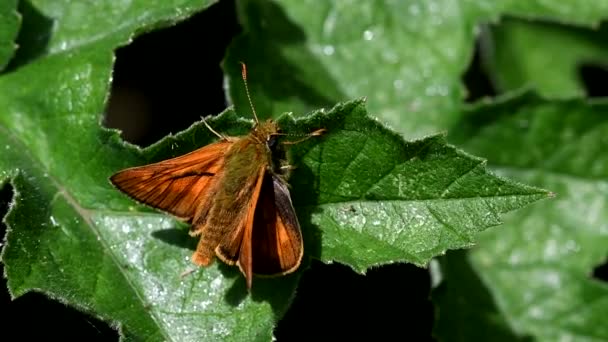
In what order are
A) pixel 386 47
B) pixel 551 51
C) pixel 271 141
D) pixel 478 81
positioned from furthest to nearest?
1. pixel 551 51
2. pixel 478 81
3. pixel 386 47
4. pixel 271 141

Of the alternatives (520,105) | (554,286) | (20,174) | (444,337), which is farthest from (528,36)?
(20,174)

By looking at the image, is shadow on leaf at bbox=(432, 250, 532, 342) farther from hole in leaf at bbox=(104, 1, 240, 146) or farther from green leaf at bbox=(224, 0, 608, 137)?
hole in leaf at bbox=(104, 1, 240, 146)

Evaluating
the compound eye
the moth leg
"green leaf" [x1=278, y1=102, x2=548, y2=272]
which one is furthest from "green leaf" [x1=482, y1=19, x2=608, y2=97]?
the moth leg

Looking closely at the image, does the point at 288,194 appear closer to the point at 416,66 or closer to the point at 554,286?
the point at 416,66

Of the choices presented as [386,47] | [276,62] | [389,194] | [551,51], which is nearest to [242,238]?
[389,194]

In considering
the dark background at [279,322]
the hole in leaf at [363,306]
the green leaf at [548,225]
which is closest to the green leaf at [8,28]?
the dark background at [279,322]

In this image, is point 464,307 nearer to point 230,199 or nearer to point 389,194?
point 389,194
